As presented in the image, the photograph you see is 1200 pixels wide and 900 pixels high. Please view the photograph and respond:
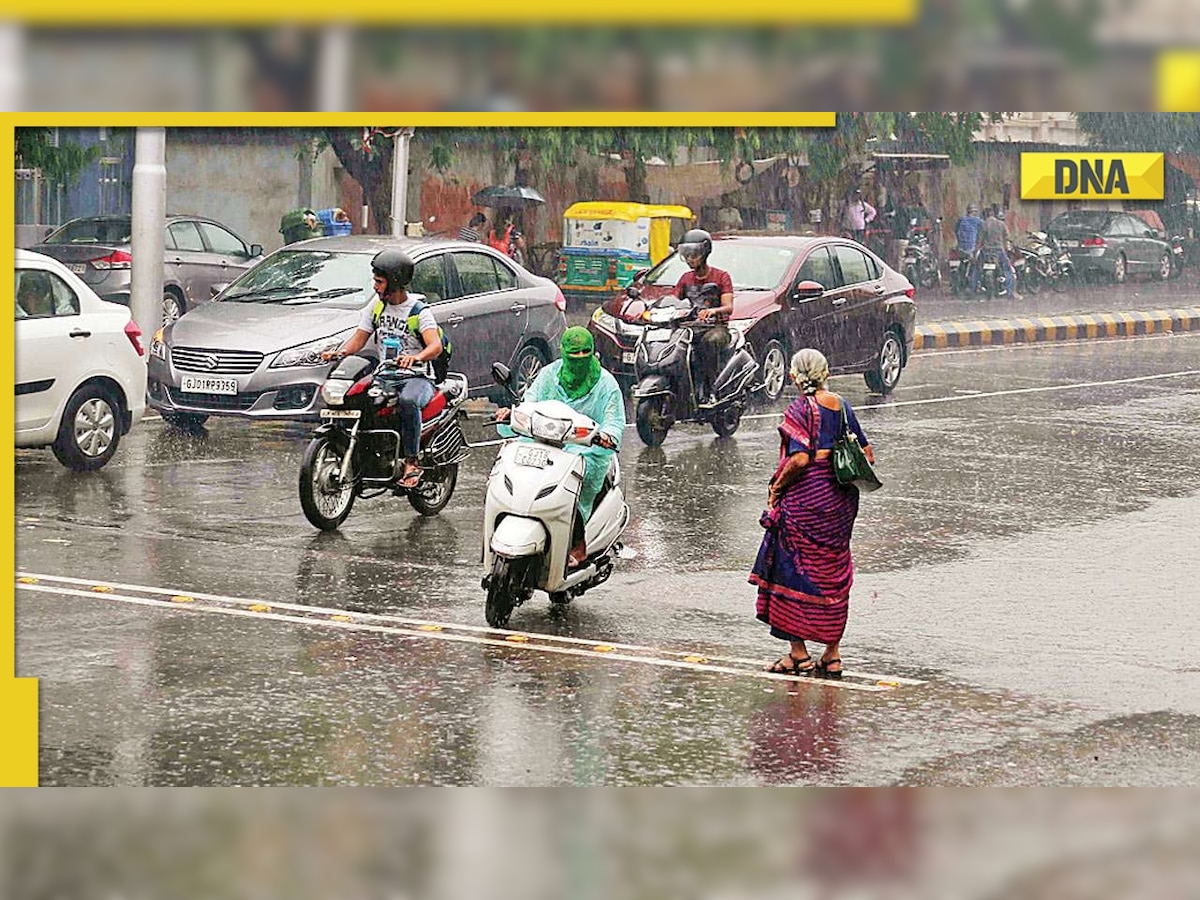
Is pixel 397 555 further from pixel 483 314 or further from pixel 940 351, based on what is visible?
pixel 940 351

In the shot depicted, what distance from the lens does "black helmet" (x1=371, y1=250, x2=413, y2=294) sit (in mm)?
13117

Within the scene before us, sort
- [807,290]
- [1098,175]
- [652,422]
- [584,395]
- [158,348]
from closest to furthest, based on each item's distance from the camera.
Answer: [584,395]
[1098,175]
[807,290]
[652,422]
[158,348]

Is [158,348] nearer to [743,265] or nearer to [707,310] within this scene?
[707,310]

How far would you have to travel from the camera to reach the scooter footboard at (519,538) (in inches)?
429

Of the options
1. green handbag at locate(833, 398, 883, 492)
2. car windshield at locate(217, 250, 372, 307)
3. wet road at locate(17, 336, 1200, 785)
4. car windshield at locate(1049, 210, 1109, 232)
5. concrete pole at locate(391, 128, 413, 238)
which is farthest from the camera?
car windshield at locate(217, 250, 372, 307)

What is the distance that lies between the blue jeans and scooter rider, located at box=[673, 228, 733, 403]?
157 cm

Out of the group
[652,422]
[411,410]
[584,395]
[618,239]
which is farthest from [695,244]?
[584,395]

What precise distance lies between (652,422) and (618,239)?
1251 mm

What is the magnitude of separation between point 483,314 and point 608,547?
286cm

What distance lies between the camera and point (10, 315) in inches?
439

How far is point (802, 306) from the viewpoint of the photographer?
13.4m

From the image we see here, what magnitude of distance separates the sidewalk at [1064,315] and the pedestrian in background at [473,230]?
250 centimetres

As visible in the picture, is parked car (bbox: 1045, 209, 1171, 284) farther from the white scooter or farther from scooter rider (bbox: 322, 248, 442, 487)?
scooter rider (bbox: 322, 248, 442, 487)

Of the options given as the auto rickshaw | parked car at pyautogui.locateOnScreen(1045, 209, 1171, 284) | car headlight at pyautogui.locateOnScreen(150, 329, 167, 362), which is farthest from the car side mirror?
car headlight at pyautogui.locateOnScreen(150, 329, 167, 362)
